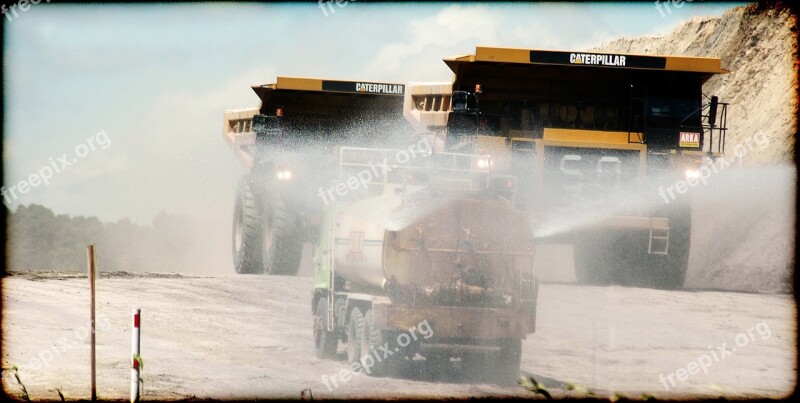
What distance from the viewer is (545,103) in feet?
53.0

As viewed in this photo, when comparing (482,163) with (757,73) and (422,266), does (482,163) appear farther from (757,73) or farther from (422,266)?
(757,73)

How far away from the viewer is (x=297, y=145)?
18281 mm

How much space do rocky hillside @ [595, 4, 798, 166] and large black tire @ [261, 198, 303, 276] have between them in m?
14.9

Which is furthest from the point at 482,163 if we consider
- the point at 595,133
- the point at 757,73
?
the point at 757,73

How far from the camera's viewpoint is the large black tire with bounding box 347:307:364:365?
36.8ft

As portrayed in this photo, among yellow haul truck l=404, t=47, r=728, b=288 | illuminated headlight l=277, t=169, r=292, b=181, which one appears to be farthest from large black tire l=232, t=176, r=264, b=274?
yellow haul truck l=404, t=47, r=728, b=288

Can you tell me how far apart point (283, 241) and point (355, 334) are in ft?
22.3

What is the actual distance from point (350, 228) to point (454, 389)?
203 centimetres

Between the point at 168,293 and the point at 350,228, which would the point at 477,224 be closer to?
A: the point at 350,228

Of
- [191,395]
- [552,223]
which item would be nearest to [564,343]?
[552,223]

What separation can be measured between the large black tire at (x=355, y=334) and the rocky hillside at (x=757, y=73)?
63.3ft

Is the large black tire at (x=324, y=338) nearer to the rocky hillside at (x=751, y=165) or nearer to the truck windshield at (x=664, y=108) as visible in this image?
the truck windshield at (x=664, y=108)

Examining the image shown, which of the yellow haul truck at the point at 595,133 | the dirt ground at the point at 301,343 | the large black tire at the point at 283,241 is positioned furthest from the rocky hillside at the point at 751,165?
the large black tire at the point at 283,241

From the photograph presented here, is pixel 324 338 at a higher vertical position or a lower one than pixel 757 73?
lower
